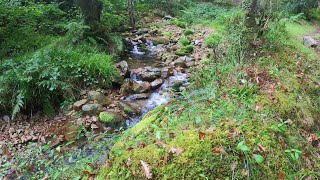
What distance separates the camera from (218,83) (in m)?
3.95

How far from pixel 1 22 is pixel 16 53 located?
53.4 inches

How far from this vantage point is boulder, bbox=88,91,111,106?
571cm

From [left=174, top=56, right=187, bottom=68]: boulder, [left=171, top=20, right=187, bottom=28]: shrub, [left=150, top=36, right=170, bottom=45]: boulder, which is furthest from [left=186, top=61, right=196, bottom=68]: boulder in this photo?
[left=171, top=20, right=187, bottom=28]: shrub

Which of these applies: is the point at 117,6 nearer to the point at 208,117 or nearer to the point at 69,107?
the point at 69,107

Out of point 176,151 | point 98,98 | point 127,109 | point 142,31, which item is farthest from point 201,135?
point 142,31

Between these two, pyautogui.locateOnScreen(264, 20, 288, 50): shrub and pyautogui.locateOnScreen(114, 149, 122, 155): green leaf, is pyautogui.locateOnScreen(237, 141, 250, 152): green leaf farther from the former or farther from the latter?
pyautogui.locateOnScreen(264, 20, 288, 50): shrub

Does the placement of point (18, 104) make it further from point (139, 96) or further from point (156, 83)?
point (156, 83)

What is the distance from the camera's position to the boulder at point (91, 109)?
5.39 m

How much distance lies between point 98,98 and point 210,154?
4.00m

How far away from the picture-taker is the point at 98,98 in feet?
18.9

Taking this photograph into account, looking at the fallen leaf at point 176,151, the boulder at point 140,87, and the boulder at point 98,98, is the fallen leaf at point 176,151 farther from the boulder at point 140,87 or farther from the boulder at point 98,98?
the boulder at point 140,87

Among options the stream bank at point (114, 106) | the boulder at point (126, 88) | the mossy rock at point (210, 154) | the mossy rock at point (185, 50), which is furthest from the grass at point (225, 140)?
the mossy rock at point (185, 50)

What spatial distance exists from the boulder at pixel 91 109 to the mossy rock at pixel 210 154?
9.89 ft

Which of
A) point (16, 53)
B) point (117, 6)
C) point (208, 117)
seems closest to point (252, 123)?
point (208, 117)
